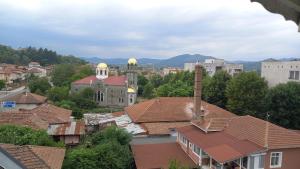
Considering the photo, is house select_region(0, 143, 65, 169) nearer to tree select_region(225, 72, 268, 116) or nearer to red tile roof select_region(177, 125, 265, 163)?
red tile roof select_region(177, 125, 265, 163)

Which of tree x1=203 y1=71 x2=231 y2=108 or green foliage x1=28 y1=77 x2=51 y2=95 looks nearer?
tree x1=203 y1=71 x2=231 y2=108

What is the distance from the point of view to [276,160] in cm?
1866

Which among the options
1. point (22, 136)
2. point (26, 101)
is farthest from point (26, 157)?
point (26, 101)

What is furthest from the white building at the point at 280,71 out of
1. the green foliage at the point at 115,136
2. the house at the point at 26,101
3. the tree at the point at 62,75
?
the tree at the point at 62,75

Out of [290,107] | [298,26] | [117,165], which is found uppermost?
[298,26]

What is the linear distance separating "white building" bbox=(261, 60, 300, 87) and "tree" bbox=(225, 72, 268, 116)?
4675 mm

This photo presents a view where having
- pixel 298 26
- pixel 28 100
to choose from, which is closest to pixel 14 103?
pixel 28 100

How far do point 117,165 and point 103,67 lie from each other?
148 feet

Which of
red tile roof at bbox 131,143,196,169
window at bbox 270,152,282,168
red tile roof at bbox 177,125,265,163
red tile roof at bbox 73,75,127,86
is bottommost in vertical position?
red tile roof at bbox 131,143,196,169

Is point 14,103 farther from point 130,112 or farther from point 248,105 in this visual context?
point 248,105

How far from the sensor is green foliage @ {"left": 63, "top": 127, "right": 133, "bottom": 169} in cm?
1821

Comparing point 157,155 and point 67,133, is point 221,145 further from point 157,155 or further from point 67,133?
point 67,133

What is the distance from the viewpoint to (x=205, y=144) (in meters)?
20.5

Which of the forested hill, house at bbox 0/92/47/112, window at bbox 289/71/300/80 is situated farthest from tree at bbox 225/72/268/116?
the forested hill
